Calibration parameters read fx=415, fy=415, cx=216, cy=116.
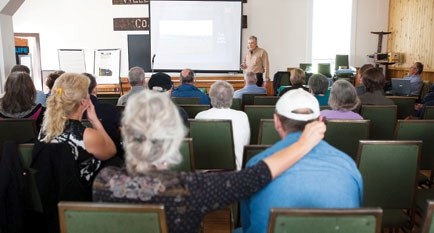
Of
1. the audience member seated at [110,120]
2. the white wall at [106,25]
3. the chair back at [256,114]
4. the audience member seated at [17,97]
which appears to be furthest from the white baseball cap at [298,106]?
the white wall at [106,25]

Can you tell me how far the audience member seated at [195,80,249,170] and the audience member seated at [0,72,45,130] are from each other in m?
1.38

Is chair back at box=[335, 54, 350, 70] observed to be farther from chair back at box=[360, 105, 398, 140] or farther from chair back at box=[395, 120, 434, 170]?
chair back at box=[395, 120, 434, 170]

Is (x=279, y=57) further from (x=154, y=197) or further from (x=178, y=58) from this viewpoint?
(x=154, y=197)

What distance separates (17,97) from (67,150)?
1567mm

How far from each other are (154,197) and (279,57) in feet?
30.4

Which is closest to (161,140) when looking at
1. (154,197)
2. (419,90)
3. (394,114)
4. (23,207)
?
(154,197)

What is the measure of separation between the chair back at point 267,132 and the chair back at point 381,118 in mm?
1230

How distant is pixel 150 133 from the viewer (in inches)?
51.4

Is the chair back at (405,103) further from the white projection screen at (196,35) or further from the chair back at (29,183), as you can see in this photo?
the white projection screen at (196,35)

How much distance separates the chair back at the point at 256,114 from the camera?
3.62 metres

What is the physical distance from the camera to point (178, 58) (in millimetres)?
9789

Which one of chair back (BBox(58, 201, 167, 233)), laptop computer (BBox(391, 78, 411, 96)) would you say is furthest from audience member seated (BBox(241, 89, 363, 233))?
laptop computer (BBox(391, 78, 411, 96))

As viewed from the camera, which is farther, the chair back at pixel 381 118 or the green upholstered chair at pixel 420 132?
the chair back at pixel 381 118

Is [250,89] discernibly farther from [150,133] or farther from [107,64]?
[107,64]
